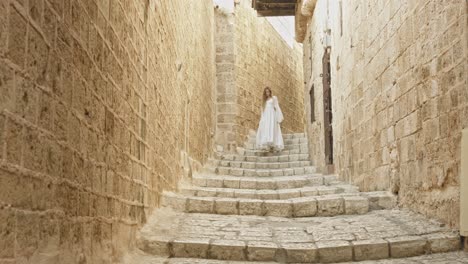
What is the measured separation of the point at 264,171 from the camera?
34.7 feet

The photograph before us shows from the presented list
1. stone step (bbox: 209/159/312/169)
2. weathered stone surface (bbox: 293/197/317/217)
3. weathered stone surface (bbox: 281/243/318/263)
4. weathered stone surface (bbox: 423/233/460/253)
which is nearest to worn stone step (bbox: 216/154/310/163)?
stone step (bbox: 209/159/312/169)

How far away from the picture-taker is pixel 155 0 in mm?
5844

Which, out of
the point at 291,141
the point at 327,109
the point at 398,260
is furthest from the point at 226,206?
the point at 291,141

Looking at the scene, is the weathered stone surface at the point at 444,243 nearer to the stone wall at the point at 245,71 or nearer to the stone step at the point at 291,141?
the stone wall at the point at 245,71

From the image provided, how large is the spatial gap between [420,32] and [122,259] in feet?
10.3

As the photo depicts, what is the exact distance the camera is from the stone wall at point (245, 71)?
45.3 feet

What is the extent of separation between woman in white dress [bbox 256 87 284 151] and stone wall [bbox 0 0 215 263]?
700 cm

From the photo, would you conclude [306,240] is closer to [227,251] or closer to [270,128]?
[227,251]

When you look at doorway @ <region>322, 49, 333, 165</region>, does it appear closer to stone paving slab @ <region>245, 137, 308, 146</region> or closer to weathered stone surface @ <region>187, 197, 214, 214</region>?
weathered stone surface @ <region>187, 197, 214, 214</region>

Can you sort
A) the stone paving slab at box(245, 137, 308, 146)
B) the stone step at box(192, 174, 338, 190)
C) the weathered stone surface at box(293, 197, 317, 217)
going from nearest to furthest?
the weathered stone surface at box(293, 197, 317, 217), the stone step at box(192, 174, 338, 190), the stone paving slab at box(245, 137, 308, 146)

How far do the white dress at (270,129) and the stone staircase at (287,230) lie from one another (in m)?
5.24

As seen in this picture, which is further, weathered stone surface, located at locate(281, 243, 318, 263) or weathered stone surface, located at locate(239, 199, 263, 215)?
weathered stone surface, located at locate(239, 199, 263, 215)

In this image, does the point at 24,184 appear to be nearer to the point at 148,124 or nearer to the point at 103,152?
the point at 103,152

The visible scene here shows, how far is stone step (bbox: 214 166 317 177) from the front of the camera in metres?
10.5
